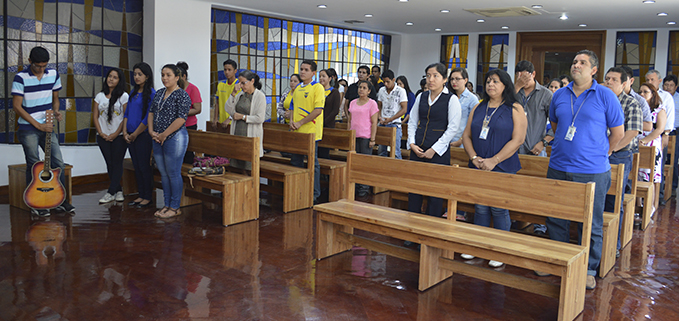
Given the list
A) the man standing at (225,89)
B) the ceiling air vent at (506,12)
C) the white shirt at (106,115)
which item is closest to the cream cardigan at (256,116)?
the man standing at (225,89)

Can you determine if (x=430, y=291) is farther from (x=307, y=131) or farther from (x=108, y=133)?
(x=108, y=133)

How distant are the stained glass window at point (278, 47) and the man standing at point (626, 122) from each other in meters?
6.11

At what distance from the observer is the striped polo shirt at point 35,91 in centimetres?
486

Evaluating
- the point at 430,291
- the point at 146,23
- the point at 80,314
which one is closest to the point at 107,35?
the point at 146,23

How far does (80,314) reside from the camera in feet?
9.42

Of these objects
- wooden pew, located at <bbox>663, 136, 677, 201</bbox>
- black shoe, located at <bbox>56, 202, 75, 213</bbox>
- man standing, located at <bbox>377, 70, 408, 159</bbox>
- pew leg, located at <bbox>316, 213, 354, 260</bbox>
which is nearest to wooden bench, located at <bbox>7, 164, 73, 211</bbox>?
black shoe, located at <bbox>56, 202, 75, 213</bbox>

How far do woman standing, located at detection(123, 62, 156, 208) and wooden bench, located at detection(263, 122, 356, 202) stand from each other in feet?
5.35

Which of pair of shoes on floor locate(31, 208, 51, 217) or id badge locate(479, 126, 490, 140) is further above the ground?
id badge locate(479, 126, 490, 140)

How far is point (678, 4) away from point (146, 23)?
7233 millimetres

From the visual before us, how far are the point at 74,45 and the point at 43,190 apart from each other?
2.67 m

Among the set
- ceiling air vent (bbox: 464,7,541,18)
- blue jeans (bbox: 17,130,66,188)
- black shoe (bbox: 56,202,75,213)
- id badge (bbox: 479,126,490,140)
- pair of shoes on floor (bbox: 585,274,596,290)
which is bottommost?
pair of shoes on floor (bbox: 585,274,596,290)

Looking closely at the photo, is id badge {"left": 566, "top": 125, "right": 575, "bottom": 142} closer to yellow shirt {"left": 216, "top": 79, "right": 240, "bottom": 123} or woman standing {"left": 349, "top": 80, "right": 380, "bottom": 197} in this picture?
woman standing {"left": 349, "top": 80, "right": 380, "bottom": 197}

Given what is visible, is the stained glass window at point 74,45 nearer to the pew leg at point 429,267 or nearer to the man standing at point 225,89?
the man standing at point 225,89

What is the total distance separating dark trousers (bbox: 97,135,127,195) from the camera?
17.9 ft
